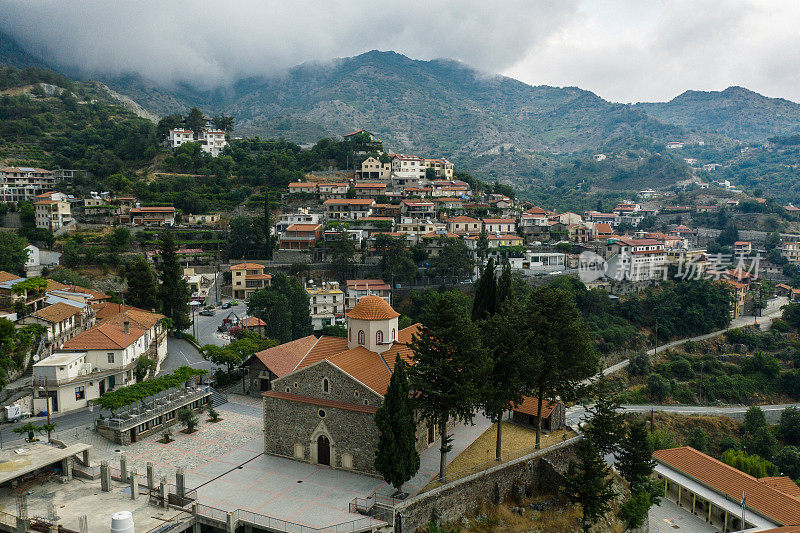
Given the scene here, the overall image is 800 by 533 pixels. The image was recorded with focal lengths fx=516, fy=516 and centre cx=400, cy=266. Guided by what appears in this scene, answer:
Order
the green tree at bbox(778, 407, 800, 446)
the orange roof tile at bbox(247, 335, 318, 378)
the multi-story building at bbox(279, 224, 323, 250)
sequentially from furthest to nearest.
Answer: the multi-story building at bbox(279, 224, 323, 250) < the green tree at bbox(778, 407, 800, 446) < the orange roof tile at bbox(247, 335, 318, 378)

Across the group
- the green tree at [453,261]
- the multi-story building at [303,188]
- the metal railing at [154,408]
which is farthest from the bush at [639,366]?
the multi-story building at [303,188]

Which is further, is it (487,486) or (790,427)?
(790,427)

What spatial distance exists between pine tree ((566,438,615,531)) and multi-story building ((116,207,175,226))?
60.1 m

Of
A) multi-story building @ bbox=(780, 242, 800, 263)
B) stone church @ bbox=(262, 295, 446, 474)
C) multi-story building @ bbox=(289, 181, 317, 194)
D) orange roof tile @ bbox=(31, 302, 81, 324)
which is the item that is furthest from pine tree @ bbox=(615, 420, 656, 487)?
multi-story building @ bbox=(780, 242, 800, 263)

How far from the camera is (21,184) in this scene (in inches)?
2815

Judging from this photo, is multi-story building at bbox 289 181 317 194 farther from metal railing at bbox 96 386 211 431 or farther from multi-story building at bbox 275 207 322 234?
metal railing at bbox 96 386 211 431

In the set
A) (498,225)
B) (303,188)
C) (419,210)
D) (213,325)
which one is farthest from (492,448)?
(303,188)

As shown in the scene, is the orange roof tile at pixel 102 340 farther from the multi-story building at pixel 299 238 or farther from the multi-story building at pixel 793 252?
the multi-story building at pixel 793 252

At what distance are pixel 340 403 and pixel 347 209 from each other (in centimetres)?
5198

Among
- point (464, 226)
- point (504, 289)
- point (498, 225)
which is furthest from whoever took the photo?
point (498, 225)

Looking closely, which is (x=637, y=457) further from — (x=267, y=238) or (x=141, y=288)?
(x=267, y=238)

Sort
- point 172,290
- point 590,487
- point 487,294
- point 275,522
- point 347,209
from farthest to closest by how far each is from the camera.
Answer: point 347,209 < point 172,290 < point 487,294 < point 590,487 < point 275,522

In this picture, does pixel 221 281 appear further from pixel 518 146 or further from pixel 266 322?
pixel 518 146

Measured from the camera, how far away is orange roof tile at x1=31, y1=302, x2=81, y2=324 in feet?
105
